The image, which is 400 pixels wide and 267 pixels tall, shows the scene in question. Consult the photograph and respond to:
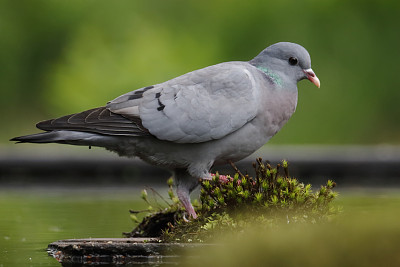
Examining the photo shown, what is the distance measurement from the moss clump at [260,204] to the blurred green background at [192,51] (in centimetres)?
999

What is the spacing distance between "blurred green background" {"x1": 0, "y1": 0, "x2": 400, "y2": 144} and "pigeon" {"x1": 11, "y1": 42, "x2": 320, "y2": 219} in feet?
31.0

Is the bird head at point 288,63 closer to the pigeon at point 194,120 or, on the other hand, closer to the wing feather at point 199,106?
the pigeon at point 194,120

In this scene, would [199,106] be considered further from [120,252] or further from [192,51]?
[192,51]

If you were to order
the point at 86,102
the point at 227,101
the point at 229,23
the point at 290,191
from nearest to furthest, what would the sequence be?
the point at 290,191 → the point at 227,101 → the point at 86,102 → the point at 229,23

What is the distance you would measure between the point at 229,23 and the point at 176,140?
11078mm

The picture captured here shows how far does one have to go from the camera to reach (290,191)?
5.94 metres

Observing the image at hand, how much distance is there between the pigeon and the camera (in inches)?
248

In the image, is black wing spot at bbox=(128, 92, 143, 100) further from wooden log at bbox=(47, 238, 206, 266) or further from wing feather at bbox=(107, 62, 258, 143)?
wooden log at bbox=(47, 238, 206, 266)

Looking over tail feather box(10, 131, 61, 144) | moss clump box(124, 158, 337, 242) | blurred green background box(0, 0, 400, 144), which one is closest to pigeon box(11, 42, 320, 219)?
tail feather box(10, 131, 61, 144)

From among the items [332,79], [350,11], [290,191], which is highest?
[350,11]

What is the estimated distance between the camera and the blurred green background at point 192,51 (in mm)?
16062

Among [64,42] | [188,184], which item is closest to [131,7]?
[64,42]

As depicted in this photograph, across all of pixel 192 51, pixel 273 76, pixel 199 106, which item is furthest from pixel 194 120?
pixel 192 51

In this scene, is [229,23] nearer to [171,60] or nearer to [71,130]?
[171,60]
